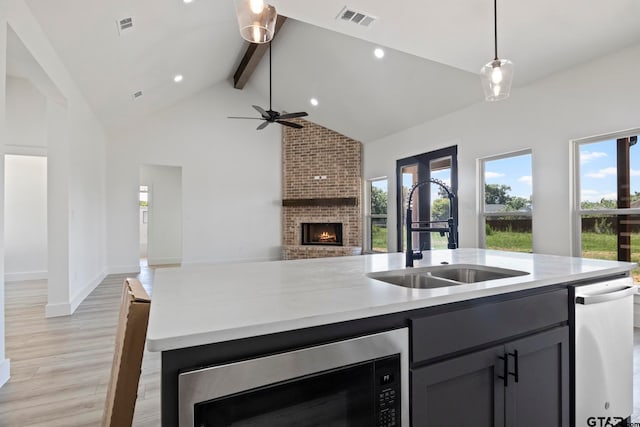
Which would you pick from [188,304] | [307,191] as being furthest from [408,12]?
[307,191]

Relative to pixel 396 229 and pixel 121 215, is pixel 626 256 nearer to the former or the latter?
pixel 396 229

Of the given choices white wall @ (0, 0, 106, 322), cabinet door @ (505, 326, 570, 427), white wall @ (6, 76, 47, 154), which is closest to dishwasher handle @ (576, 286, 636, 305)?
cabinet door @ (505, 326, 570, 427)

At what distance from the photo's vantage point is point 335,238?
814 centimetres

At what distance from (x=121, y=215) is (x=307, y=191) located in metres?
4.00

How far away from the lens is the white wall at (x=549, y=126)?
11.5ft

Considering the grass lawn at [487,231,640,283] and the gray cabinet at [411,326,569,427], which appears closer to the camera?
the gray cabinet at [411,326,569,427]

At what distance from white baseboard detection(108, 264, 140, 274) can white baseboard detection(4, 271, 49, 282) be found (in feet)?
3.48

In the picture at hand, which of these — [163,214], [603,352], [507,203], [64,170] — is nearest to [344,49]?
[507,203]

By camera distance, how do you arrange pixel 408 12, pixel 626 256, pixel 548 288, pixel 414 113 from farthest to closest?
pixel 414 113, pixel 626 256, pixel 408 12, pixel 548 288

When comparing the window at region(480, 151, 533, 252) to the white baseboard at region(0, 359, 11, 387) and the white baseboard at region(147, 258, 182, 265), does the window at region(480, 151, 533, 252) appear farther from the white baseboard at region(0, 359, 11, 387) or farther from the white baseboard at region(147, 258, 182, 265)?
the white baseboard at region(147, 258, 182, 265)

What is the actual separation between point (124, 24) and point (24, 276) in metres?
Answer: 5.03

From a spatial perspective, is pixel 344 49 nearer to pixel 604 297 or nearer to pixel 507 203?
pixel 507 203

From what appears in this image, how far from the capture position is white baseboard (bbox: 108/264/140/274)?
22.3ft

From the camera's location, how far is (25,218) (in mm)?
6039
